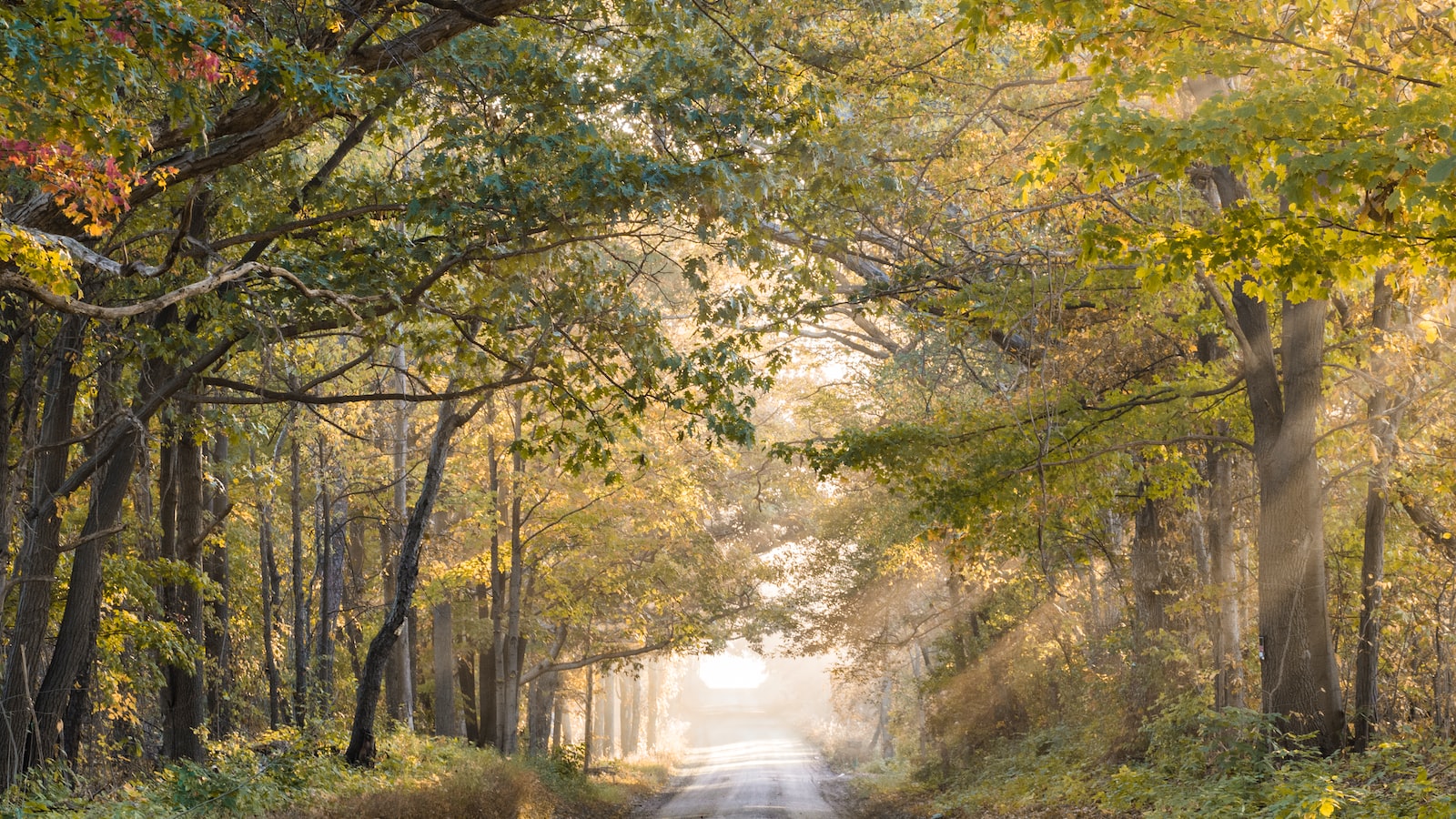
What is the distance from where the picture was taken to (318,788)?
40.5ft

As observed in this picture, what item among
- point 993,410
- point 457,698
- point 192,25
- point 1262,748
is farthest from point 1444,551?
point 457,698

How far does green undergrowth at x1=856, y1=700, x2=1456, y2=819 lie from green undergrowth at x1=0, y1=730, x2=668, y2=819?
7.61 meters

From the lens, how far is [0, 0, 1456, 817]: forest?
701 centimetres

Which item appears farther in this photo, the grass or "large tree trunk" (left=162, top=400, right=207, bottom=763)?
"large tree trunk" (left=162, top=400, right=207, bottom=763)

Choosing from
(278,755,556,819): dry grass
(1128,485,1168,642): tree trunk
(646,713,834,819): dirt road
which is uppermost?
(1128,485,1168,642): tree trunk

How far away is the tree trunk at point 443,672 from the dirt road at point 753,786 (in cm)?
465

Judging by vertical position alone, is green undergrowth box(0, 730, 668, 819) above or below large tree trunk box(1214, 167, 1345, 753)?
below

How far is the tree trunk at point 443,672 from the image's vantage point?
21.9m

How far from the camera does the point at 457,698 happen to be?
26531 millimetres

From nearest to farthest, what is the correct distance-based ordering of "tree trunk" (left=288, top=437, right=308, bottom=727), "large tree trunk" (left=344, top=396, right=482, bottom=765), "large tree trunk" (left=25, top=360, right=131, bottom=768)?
"large tree trunk" (left=25, top=360, right=131, bottom=768) → "large tree trunk" (left=344, top=396, right=482, bottom=765) → "tree trunk" (left=288, top=437, right=308, bottom=727)

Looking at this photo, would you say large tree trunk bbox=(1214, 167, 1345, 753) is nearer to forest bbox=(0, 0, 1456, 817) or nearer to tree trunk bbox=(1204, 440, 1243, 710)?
forest bbox=(0, 0, 1456, 817)

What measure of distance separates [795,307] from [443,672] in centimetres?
1464

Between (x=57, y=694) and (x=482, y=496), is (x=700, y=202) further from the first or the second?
(x=482, y=496)

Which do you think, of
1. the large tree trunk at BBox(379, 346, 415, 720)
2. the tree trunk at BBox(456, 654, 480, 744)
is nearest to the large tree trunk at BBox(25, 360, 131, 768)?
the large tree trunk at BBox(379, 346, 415, 720)
